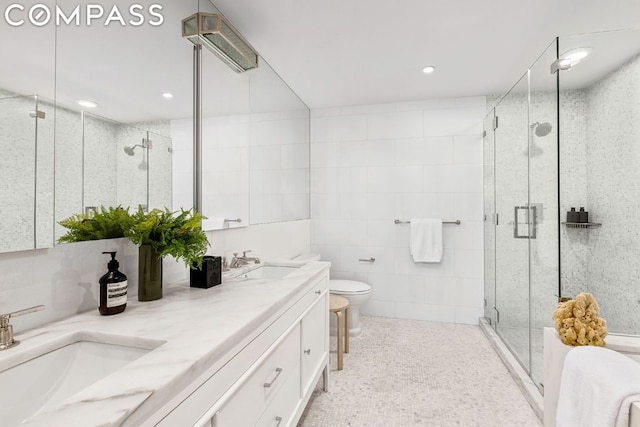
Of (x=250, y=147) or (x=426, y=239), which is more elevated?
(x=250, y=147)

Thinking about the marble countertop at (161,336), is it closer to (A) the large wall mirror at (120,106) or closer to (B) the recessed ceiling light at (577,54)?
(A) the large wall mirror at (120,106)

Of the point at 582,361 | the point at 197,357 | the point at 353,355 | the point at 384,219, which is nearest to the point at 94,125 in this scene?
the point at 197,357

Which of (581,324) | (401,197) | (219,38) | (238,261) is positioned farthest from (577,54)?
(238,261)

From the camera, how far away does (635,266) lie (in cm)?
189

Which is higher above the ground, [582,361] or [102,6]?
[102,6]

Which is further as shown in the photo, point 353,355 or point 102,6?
point 353,355

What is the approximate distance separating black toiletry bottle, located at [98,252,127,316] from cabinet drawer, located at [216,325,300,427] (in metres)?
0.46

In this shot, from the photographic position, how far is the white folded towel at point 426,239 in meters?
3.02

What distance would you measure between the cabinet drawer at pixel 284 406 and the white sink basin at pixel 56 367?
489mm

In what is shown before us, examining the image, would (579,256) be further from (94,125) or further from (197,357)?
(94,125)

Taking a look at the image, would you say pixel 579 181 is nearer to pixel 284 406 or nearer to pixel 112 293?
pixel 284 406

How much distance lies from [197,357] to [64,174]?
0.70 m

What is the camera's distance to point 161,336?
79 cm

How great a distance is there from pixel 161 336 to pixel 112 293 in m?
0.29
